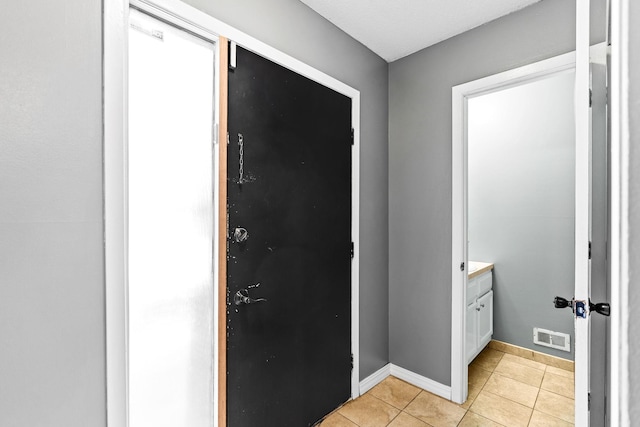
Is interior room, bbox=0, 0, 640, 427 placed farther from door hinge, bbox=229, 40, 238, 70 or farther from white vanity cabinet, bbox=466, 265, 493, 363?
white vanity cabinet, bbox=466, 265, 493, 363

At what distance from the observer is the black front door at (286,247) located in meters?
1.37

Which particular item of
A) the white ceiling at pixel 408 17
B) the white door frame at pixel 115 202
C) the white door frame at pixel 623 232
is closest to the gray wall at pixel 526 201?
the white ceiling at pixel 408 17

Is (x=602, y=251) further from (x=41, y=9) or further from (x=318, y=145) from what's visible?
(x=41, y=9)

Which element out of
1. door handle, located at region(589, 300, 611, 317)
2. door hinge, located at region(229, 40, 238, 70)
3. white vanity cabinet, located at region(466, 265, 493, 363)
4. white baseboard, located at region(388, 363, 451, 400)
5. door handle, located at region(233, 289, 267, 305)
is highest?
door hinge, located at region(229, 40, 238, 70)

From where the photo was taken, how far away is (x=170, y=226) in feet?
3.98

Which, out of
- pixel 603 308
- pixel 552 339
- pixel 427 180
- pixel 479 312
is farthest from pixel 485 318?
pixel 603 308

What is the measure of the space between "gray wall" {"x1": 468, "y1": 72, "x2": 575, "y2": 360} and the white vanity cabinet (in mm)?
164

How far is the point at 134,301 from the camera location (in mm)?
1122

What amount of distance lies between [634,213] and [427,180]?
1.94 m

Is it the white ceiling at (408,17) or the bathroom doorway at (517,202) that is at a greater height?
the white ceiling at (408,17)

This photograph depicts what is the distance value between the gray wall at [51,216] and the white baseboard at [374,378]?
161cm

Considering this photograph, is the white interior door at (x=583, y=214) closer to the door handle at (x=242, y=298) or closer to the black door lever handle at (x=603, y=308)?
the black door lever handle at (x=603, y=308)

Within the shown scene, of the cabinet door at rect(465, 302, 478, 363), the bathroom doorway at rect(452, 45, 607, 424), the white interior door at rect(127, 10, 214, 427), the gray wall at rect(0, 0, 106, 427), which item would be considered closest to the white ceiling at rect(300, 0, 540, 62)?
the bathroom doorway at rect(452, 45, 607, 424)

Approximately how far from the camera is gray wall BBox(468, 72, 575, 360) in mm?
2402
